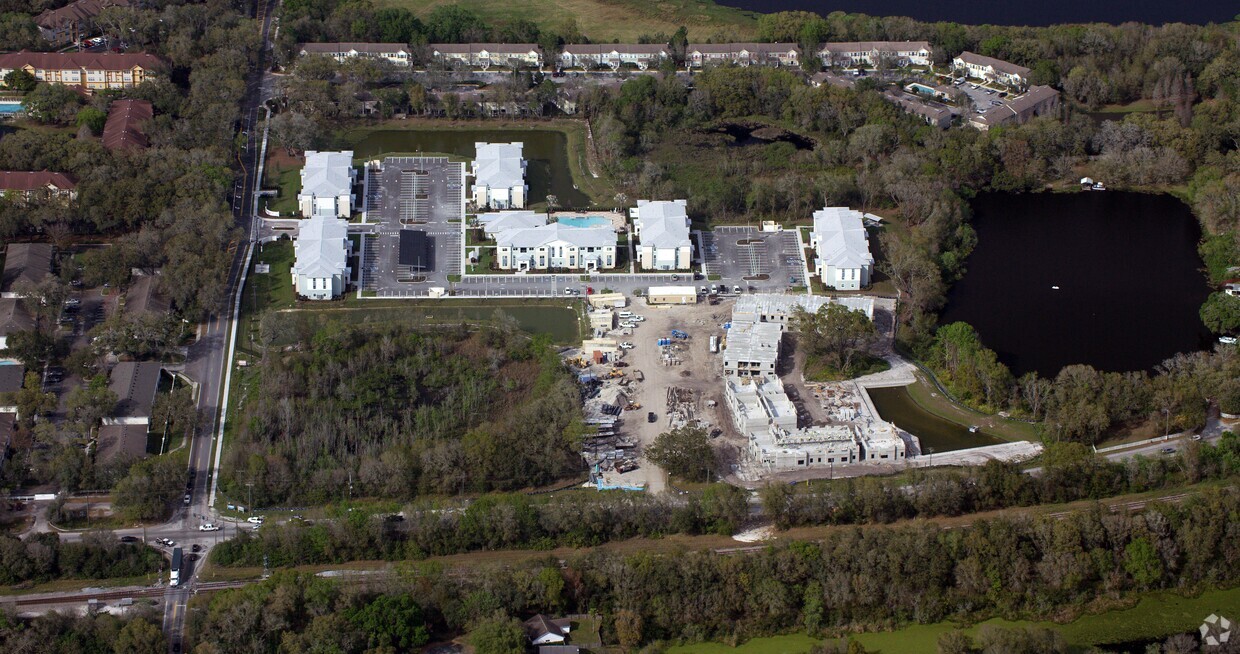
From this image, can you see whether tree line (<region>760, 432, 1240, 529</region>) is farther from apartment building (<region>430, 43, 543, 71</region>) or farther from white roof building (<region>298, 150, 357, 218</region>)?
apartment building (<region>430, 43, 543, 71</region>)

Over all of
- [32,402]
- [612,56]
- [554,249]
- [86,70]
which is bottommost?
[32,402]

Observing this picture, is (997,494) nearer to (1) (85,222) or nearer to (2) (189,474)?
(2) (189,474)

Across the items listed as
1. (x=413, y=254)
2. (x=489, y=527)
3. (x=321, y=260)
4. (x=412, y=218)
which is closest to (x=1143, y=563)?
(x=489, y=527)

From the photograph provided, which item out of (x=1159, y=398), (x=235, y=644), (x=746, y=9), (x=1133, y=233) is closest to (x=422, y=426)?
(x=235, y=644)

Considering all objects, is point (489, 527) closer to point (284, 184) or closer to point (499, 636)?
point (499, 636)

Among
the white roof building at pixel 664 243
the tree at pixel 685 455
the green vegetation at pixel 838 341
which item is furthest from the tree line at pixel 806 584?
the white roof building at pixel 664 243

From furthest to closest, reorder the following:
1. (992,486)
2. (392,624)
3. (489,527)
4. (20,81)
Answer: (20,81) < (992,486) < (489,527) < (392,624)

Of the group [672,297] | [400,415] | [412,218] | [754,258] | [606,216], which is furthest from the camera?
[412,218]

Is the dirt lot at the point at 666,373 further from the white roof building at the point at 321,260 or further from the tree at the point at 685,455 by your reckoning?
the white roof building at the point at 321,260
